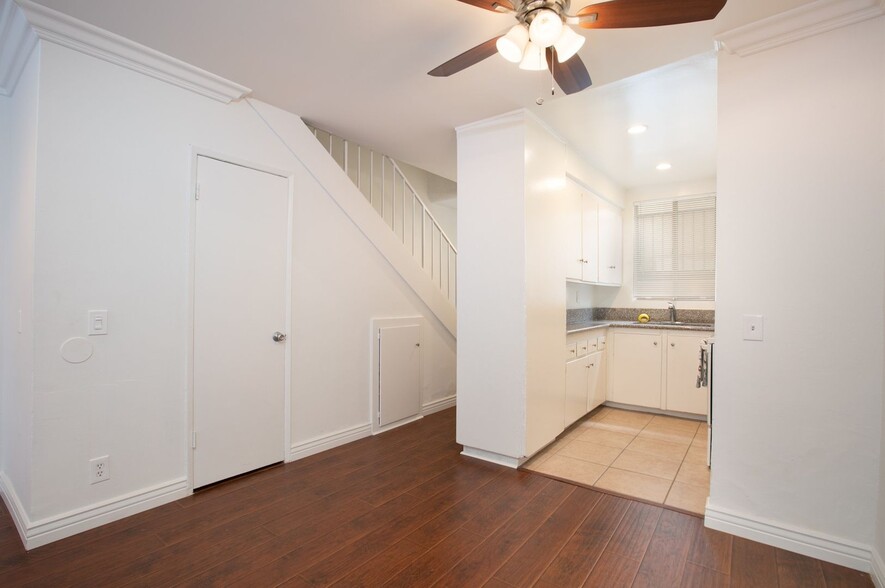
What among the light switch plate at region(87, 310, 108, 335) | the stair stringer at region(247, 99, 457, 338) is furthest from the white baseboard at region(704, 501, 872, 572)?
the light switch plate at region(87, 310, 108, 335)

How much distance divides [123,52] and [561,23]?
2.23m

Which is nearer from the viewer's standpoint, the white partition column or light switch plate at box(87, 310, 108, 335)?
light switch plate at box(87, 310, 108, 335)

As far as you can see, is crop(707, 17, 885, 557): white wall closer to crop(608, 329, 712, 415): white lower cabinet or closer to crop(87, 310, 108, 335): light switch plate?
crop(608, 329, 712, 415): white lower cabinet

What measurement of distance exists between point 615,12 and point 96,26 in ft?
7.90

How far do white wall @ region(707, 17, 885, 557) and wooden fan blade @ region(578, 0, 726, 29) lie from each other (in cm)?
88

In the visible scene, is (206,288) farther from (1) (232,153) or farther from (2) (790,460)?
(2) (790,460)

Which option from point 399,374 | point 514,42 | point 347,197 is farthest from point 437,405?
point 514,42

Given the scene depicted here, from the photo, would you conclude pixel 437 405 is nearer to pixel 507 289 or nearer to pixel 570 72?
pixel 507 289

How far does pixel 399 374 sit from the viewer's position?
3.87 meters

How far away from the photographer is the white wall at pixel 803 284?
72.6 inches

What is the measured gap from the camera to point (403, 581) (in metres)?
1.76

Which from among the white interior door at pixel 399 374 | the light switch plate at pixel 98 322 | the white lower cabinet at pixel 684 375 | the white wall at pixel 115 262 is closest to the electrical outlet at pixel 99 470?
the white wall at pixel 115 262

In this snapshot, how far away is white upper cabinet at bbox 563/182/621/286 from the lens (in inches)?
148

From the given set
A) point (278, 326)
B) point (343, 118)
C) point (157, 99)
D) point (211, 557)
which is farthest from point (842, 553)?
point (157, 99)
